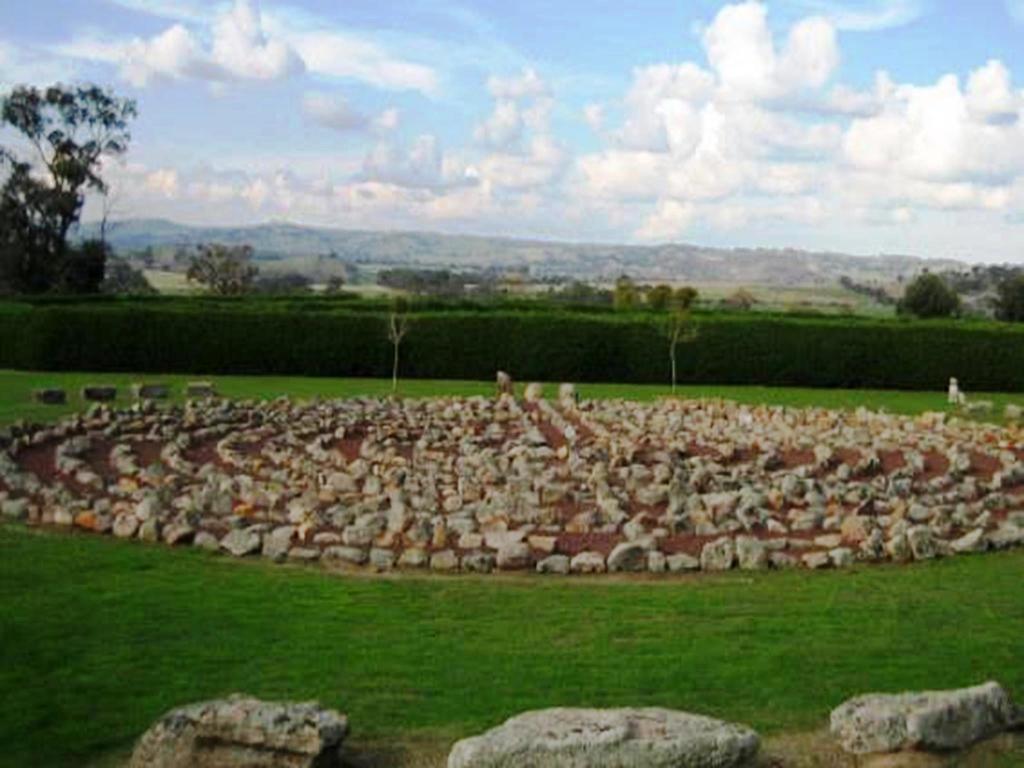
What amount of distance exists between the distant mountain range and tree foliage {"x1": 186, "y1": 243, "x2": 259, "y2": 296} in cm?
7391

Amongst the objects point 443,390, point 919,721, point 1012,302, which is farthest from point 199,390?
point 1012,302

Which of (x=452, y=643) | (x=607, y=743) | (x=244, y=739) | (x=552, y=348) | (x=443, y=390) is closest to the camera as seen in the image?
(x=607, y=743)

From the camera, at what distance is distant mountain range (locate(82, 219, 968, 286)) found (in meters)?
158

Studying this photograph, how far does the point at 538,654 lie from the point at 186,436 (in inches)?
401

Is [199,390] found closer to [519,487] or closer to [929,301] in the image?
[519,487]

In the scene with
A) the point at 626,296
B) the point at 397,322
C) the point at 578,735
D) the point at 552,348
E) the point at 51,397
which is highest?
the point at 626,296

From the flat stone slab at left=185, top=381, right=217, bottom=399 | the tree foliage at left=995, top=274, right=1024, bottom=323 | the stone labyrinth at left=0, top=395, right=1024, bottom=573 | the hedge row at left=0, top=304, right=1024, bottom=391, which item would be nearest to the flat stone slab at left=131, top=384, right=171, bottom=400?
the flat stone slab at left=185, top=381, right=217, bottom=399

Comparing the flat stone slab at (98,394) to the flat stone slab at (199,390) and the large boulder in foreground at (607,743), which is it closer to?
the flat stone slab at (199,390)

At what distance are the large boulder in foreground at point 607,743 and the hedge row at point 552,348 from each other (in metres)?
27.3

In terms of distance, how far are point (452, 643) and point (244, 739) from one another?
261 centimetres

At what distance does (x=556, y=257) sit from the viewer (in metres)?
185

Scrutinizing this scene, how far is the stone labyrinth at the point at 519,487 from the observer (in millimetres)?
11906

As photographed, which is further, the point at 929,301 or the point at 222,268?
the point at 222,268

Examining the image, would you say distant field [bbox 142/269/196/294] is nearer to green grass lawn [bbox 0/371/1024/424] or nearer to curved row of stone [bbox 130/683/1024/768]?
green grass lawn [bbox 0/371/1024/424]
